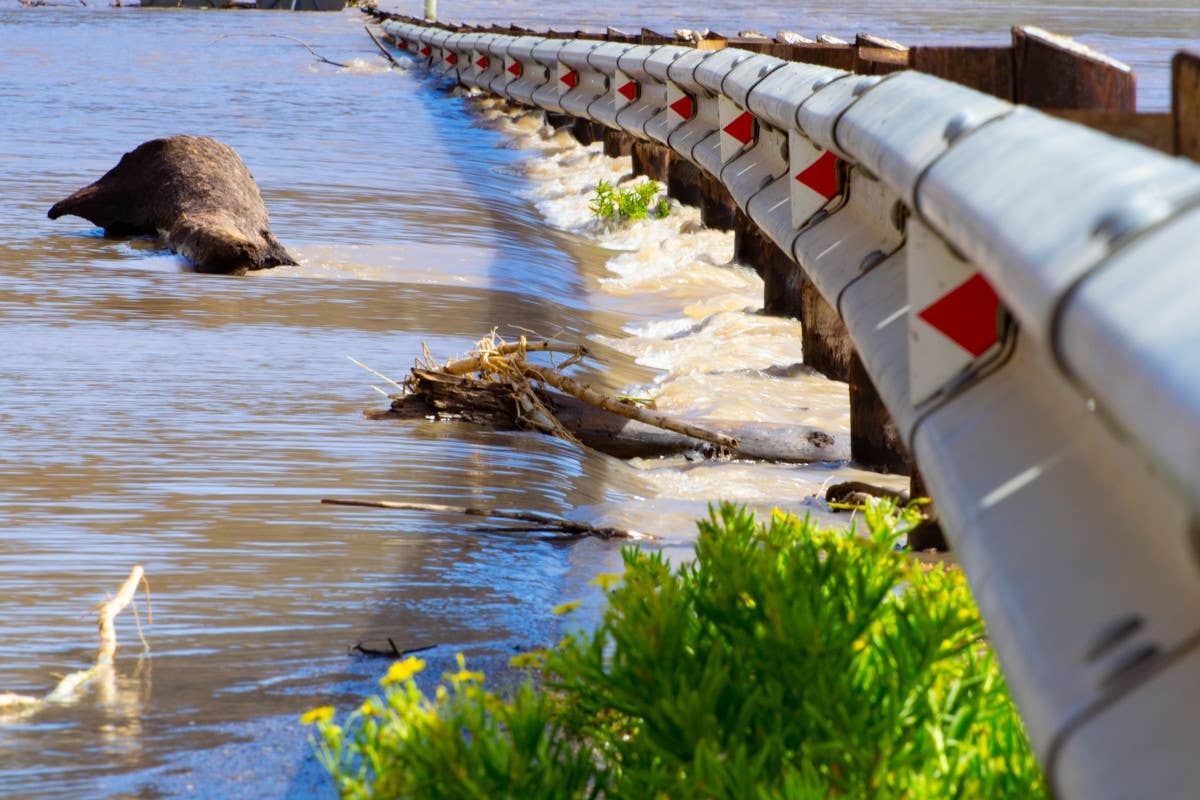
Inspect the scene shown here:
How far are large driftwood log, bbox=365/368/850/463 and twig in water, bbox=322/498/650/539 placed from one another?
113 centimetres

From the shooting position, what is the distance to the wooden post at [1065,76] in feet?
11.3

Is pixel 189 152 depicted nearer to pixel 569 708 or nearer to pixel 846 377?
pixel 846 377

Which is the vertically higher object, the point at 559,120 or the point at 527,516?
the point at 527,516

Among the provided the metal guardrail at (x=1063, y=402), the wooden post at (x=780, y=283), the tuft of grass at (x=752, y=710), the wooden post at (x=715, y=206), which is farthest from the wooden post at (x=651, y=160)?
the tuft of grass at (x=752, y=710)

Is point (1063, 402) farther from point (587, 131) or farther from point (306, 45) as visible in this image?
point (306, 45)

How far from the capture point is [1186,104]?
210 centimetres

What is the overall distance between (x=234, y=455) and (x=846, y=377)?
2.87 meters

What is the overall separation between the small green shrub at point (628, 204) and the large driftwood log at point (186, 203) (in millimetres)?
3077

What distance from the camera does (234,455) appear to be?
4934mm

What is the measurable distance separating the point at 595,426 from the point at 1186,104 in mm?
3711

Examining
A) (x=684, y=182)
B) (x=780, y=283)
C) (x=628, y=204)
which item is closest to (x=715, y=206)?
(x=628, y=204)

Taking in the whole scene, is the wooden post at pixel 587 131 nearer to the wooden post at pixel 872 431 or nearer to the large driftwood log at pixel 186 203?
the large driftwood log at pixel 186 203

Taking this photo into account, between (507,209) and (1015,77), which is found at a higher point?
(1015,77)

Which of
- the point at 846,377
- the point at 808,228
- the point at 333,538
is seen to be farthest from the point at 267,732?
the point at 846,377
